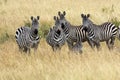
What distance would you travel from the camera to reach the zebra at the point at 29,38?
14633mm

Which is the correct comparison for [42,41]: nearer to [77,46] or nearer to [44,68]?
[77,46]

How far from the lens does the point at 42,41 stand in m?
17.3

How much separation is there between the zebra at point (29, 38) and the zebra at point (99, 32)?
1.69m

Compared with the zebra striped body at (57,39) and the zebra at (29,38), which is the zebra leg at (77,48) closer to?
the zebra striped body at (57,39)

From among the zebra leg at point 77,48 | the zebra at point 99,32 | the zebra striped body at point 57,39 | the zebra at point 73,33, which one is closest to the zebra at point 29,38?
the zebra striped body at point 57,39

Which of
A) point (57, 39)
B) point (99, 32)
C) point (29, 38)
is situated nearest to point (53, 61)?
point (57, 39)

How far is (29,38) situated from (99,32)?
2.64m

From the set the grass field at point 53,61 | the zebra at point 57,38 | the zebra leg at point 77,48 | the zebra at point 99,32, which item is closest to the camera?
the grass field at point 53,61

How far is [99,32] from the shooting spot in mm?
15781

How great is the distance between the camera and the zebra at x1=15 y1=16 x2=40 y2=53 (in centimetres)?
1463

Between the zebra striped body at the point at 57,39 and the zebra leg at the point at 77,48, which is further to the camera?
the zebra striped body at the point at 57,39

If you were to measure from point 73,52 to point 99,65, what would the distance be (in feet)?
10.1

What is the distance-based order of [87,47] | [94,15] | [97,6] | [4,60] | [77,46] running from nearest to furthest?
[4,60] < [77,46] < [87,47] < [94,15] < [97,6]

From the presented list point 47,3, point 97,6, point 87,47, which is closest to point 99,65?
point 87,47
